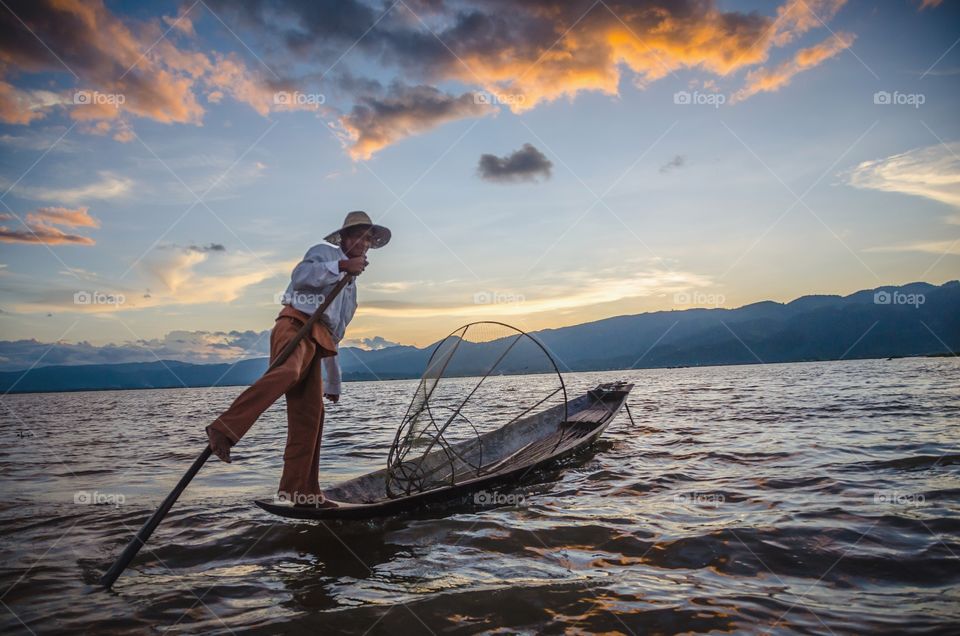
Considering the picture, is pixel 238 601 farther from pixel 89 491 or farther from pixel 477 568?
pixel 89 491

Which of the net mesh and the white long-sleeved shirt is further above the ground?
the white long-sleeved shirt

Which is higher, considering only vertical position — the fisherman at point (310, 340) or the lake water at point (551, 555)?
the fisherman at point (310, 340)

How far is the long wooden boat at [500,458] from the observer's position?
4.88 m

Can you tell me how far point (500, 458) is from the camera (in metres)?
8.75

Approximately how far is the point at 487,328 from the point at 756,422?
9.59m
